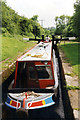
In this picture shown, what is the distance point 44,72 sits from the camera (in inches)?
243

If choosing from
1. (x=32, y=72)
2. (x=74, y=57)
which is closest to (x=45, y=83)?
(x=32, y=72)

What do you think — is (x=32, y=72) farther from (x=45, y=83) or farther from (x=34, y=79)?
(x=45, y=83)

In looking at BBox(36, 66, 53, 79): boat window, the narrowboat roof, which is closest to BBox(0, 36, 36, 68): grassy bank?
the narrowboat roof

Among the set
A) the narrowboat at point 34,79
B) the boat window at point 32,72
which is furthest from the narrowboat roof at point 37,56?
the boat window at point 32,72

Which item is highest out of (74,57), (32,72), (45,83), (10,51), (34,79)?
(10,51)

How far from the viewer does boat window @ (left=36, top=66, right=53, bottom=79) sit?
6141 mm

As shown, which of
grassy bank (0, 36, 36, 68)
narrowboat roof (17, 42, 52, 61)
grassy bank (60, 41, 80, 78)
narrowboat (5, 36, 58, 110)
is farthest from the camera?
grassy bank (0, 36, 36, 68)

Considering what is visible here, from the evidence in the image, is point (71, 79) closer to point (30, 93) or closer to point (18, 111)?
point (30, 93)

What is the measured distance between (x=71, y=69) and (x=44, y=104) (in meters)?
4.15

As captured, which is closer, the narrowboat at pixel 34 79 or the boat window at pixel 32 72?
the narrowboat at pixel 34 79

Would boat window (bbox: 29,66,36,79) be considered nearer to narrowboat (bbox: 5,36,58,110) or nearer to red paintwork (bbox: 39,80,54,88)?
narrowboat (bbox: 5,36,58,110)

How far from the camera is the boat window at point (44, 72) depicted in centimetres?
614

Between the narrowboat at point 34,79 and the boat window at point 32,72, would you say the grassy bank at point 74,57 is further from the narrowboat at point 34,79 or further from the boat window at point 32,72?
the boat window at point 32,72

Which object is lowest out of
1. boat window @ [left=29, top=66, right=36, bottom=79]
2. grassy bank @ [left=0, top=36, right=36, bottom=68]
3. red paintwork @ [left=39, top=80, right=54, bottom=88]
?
red paintwork @ [left=39, top=80, right=54, bottom=88]
